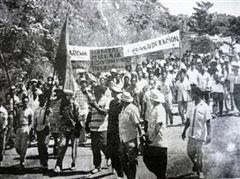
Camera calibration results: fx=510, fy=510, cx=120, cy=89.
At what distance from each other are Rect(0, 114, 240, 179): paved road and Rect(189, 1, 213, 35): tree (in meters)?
0.87

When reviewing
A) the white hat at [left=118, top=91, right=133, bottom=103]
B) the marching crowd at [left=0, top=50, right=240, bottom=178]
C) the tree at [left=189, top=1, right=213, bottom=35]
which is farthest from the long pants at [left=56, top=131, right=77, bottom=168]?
the tree at [left=189, top=1, right=213, bottom=35]

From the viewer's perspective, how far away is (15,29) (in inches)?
181

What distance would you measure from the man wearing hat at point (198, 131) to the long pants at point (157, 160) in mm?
294

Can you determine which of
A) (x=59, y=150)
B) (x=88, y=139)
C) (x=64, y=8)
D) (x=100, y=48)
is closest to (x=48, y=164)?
(x=59, y=150)

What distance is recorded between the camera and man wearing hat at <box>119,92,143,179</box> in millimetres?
3980

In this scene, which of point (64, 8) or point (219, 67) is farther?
point (219, 67)

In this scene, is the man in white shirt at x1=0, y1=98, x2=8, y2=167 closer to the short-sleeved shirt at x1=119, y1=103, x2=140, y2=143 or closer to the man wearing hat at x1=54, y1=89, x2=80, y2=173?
the man wearing hat at x1=54, y1=89, x2=80, y2=173

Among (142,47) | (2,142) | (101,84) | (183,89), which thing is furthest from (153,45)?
(2,142)

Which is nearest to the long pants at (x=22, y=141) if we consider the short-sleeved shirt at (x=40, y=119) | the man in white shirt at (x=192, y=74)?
the short-sleeved shirt at (x=40, y=119)

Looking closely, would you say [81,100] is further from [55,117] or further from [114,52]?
[114,52]

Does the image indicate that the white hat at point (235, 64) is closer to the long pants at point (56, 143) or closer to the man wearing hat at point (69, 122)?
the man wearing hat at point (69, 122)

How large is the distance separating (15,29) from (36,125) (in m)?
0.89

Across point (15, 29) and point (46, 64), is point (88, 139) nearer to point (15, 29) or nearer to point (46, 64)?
point (46, 64)

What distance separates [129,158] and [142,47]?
109 cm
